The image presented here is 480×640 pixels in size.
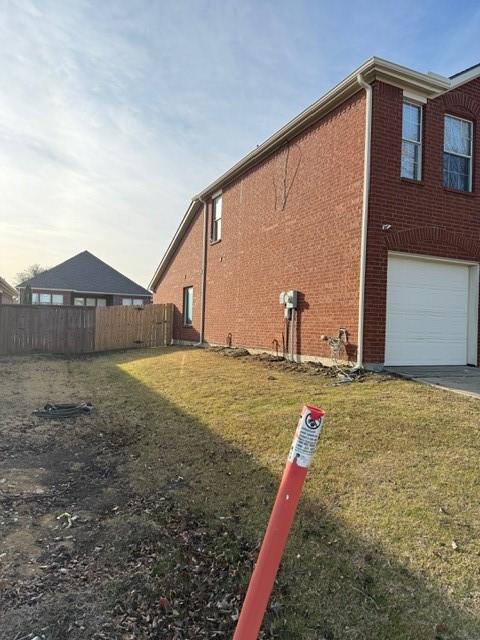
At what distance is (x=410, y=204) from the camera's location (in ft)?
29.7

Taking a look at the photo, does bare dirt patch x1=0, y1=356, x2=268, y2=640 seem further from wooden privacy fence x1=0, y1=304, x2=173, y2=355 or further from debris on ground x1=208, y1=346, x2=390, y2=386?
wooden privacy fence x1=0, y1=304, x2=173, y2=355

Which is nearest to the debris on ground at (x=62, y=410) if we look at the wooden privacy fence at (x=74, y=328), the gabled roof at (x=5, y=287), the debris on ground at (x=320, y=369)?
the debris on ground at (x=320, y=369)

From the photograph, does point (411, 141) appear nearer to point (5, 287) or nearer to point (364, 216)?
point (364, 216)

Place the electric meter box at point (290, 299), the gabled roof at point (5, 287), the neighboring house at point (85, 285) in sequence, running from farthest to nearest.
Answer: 1. the neighboring house at point (85, 285)
2. the gabled roof at point (5, 287)
3. the electric meter box at point (290, 299)

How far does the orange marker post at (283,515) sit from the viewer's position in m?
1.91

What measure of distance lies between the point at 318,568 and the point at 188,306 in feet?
55.6

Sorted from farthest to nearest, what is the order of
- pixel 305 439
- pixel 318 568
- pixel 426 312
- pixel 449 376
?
1. pixel 426 312
2. pixel 449 376
3. pixel 318 568
4. pixel 305 439

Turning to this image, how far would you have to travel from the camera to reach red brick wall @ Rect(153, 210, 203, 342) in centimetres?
1823

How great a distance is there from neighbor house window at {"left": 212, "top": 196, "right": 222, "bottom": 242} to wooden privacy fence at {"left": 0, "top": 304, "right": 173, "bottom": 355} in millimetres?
5014

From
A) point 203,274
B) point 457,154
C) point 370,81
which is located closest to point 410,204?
point 457,154

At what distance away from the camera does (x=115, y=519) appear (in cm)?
370

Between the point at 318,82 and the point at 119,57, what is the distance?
4601 millimetres

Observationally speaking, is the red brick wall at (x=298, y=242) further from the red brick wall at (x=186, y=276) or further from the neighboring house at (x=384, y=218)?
the red brick wall at (x=186, y=276)

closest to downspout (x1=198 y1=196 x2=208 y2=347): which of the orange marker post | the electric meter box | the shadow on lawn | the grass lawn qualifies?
the electric meter box
